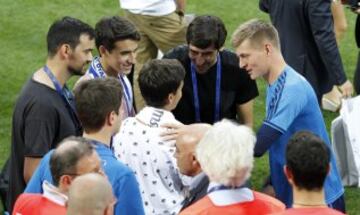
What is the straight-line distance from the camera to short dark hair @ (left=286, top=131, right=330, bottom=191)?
416 centimetres

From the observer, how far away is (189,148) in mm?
4789

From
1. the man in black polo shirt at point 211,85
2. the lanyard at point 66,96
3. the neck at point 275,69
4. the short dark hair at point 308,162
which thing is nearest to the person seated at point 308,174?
the short dark hair at point 308,162

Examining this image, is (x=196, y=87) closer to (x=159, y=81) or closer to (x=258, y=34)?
(x=258, y=34)

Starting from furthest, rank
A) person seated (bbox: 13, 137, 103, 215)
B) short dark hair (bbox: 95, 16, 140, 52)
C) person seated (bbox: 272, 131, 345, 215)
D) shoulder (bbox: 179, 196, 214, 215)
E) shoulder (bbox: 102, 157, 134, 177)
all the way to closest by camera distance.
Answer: short dark hair (bbox: 95, 16, 140, 52)
shoulder (bbox: 102, 157, 134, 177)
person seated (bbox: 13, 137, 103, 215)
shoulder (bbox: 179, 196, 214, 215)
person seated (bbox: 272, 131, 345, 215)

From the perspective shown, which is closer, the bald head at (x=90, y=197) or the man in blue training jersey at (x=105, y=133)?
the bald head at (x=90, y=197)

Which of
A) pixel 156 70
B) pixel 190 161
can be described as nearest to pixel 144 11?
pixel 156 70

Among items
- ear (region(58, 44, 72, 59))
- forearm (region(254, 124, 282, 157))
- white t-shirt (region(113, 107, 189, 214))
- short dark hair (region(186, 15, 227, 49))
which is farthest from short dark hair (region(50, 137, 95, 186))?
short dark hair (region(186, 15, 227, 49))

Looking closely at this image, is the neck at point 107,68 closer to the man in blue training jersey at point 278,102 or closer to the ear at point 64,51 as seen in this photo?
the ear at point 64,51

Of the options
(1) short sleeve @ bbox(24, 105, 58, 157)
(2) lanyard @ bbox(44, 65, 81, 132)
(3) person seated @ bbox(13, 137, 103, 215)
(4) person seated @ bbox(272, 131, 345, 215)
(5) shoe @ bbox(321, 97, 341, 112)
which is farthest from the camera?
(5) shoe @ bbox(321, 97, 341, 112)

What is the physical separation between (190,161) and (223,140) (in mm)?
453

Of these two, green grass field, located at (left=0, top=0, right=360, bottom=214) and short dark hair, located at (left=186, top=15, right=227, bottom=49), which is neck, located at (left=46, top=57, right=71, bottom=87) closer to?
short dark hair, located at (left=186, top=15, right=227, bottom=49)

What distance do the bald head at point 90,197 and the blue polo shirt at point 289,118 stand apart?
6.03ft

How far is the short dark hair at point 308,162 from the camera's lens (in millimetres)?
4164

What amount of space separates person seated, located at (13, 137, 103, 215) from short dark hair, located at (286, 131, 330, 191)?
0.92m
